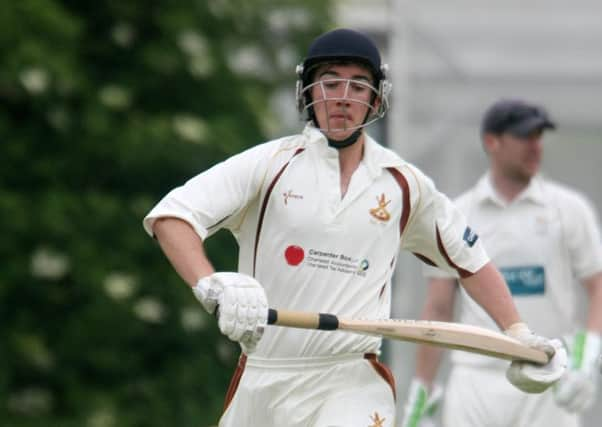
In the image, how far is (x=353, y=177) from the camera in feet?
21.3

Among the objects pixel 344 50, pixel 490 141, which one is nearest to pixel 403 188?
pixel 344 50

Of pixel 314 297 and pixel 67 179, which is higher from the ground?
pixel 67 179

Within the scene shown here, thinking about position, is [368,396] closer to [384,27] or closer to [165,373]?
[165,373]

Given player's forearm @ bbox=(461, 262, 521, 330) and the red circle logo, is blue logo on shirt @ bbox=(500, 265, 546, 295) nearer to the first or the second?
player's forearm @ bbox=(461, 262, 521, 330)

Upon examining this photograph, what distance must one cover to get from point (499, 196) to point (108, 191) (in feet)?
17.9

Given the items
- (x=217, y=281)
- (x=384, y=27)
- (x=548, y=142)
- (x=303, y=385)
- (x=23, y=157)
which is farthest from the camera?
(x=384, y=27)

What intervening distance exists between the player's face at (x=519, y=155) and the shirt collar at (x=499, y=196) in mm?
53

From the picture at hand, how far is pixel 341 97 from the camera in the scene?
6477mm

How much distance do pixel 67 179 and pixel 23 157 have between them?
322 mm

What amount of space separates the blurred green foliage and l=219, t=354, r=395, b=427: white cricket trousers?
6.68 metres

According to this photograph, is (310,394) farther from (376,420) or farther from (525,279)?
(525,279)

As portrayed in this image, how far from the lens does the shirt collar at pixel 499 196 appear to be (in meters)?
8.57

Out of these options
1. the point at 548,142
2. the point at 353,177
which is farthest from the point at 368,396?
the point at 548,142

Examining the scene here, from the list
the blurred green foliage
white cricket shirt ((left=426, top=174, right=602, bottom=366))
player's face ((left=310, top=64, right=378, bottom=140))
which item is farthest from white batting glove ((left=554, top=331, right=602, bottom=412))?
the blurred green foliage
